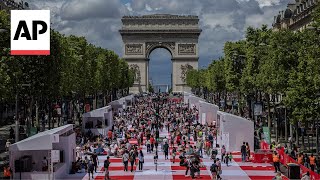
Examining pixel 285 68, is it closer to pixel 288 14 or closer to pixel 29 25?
pixel 29 25

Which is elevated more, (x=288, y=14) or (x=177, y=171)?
(x=288, y=14)

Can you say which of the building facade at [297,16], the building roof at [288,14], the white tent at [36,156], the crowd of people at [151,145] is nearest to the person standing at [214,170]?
the crowd of people at [151,145]

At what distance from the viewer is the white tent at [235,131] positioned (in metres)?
52.1

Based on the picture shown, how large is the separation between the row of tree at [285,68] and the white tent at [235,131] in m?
3.52

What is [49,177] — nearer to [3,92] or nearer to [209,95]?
[3,92]

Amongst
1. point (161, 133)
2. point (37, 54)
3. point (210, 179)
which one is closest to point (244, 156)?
point (210, 179)

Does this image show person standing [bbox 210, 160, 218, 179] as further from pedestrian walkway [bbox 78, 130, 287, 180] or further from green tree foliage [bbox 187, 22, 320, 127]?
green tree foliage [bbox 187, 22, 320, 127]

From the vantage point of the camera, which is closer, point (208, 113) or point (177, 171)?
point (177, 171)

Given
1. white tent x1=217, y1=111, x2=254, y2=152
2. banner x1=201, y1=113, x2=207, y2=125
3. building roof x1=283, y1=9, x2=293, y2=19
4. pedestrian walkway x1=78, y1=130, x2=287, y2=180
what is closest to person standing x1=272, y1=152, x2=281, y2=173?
pedestrian walkway x1=78, y1=130, x2=287, y2=180

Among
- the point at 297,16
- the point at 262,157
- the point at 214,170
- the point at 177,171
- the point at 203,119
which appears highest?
the point at 297,16

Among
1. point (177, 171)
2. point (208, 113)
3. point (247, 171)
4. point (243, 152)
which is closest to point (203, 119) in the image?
point (208, 113)

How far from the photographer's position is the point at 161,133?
73.9 meters

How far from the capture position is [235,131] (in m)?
52.6

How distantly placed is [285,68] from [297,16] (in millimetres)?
74868
